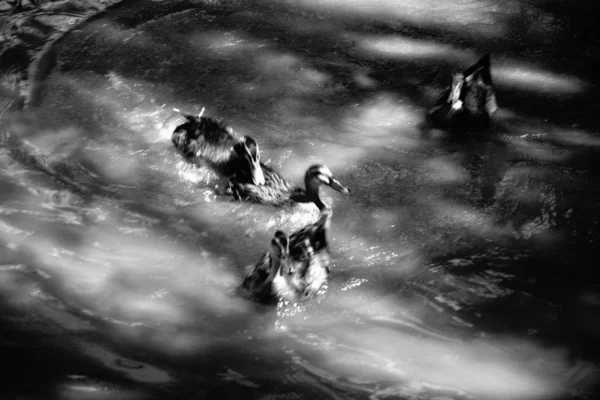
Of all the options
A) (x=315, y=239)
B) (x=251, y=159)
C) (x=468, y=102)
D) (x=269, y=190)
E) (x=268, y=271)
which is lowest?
(x=268, y=271)

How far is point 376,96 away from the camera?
6312 millimetres

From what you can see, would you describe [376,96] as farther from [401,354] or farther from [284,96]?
[401,354]

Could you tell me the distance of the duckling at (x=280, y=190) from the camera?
515 centimetres

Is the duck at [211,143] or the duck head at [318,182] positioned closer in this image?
the duck head at [318,182]

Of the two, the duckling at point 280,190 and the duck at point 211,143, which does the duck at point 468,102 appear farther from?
the duck at point 211,143

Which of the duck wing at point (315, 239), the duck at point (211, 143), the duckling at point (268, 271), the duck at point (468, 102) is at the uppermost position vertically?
the duck at point (468, 102)

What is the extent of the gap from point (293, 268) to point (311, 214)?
847mm

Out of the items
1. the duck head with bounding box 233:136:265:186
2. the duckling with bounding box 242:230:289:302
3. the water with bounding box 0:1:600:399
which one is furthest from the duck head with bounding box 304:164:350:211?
the duckling with bounding box 242:230:289:302

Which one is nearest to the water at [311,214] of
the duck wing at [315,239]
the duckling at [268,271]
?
the duckling at [268,271]

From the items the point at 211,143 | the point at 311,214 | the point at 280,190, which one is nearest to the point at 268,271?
the point at 311,214

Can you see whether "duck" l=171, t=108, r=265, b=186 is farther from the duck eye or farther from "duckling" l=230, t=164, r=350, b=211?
the duck eye

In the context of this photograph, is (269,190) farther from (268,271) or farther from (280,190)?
(268,271)

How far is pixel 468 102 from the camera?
18.6ft

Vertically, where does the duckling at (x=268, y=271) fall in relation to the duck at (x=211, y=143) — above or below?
below
